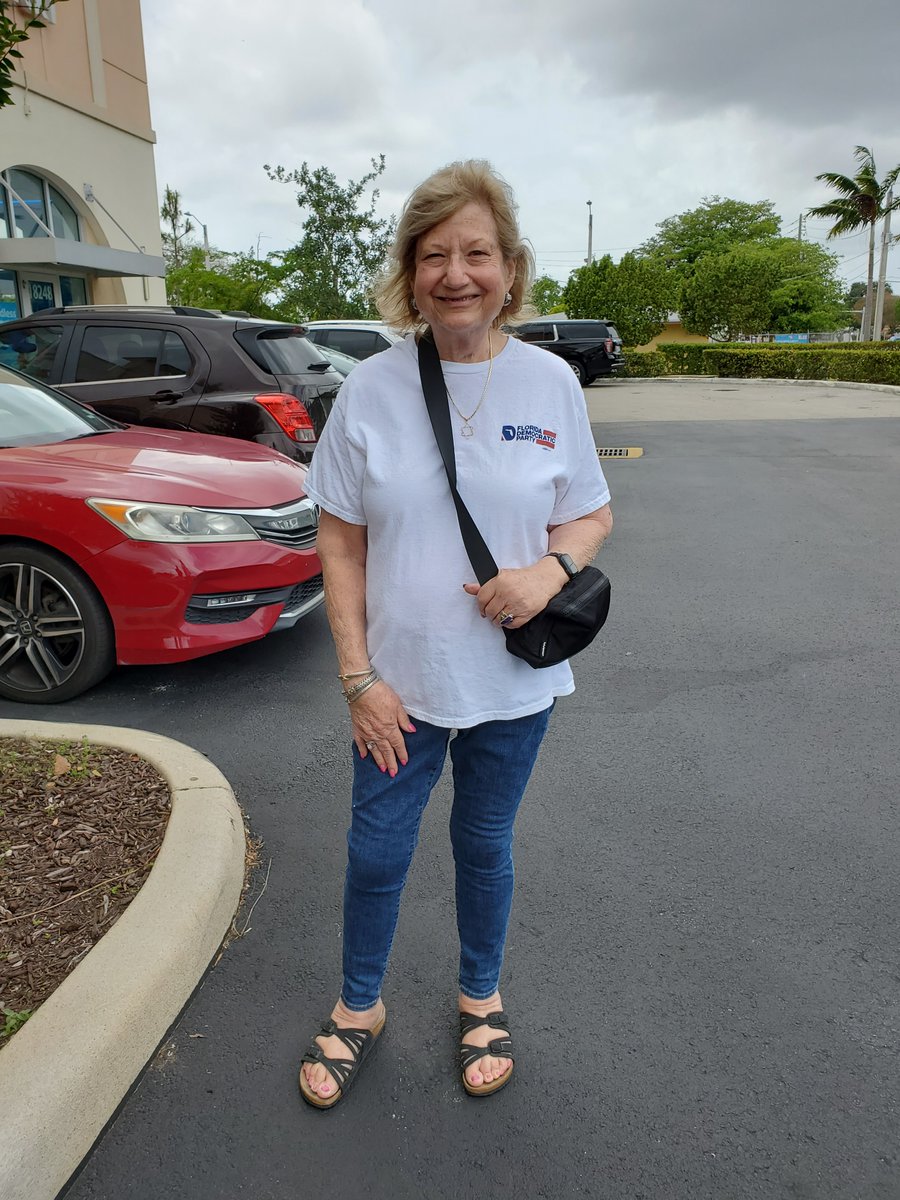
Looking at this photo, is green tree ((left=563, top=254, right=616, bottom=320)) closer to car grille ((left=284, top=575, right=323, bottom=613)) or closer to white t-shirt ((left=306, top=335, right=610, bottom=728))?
car grille ((left=284, top=575, right=323, bottom=613))

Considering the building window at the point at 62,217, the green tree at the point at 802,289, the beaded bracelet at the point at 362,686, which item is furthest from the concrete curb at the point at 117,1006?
the green tree at the point at 802,289

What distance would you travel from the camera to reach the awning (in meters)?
13.1

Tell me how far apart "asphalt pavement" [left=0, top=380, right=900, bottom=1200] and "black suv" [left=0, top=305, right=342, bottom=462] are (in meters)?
2.46

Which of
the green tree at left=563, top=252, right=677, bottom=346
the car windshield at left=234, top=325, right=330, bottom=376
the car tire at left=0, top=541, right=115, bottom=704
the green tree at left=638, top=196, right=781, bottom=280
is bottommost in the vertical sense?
the car tire at left=0, top=541, right=115, bottom=704

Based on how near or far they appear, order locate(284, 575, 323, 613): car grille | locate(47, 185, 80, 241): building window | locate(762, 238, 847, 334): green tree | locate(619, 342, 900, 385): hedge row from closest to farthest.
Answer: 1. locate(284, 575, 323, 613): car grille
2. locate(47, 185, 80, 241): building window
3. locate(619, 342, 900, 385): hedge row
4. locate(762, 238, 847, 334): green tree

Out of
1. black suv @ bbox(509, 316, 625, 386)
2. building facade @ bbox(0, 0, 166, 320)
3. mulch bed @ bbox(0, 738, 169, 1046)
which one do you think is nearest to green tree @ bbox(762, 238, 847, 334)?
black suv @ bbox(509, 316, 625, 386)

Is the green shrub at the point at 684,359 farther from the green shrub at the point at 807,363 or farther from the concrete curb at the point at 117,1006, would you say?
the concrete curb at the point at 117,1006

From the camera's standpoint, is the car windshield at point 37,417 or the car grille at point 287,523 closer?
the car grille at point 287,523

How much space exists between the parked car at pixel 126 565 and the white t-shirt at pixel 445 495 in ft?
7.47

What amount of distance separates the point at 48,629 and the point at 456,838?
2.71 metres

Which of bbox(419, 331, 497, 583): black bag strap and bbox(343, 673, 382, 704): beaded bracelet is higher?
bbox(419, 331, 497, 583): black bag strap

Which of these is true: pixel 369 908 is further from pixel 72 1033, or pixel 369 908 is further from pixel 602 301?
pixel 602 301

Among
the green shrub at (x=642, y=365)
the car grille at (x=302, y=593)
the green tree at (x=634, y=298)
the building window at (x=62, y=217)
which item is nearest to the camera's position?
the car grille at (x=302, y=593)

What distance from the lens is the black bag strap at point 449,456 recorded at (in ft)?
6.10
